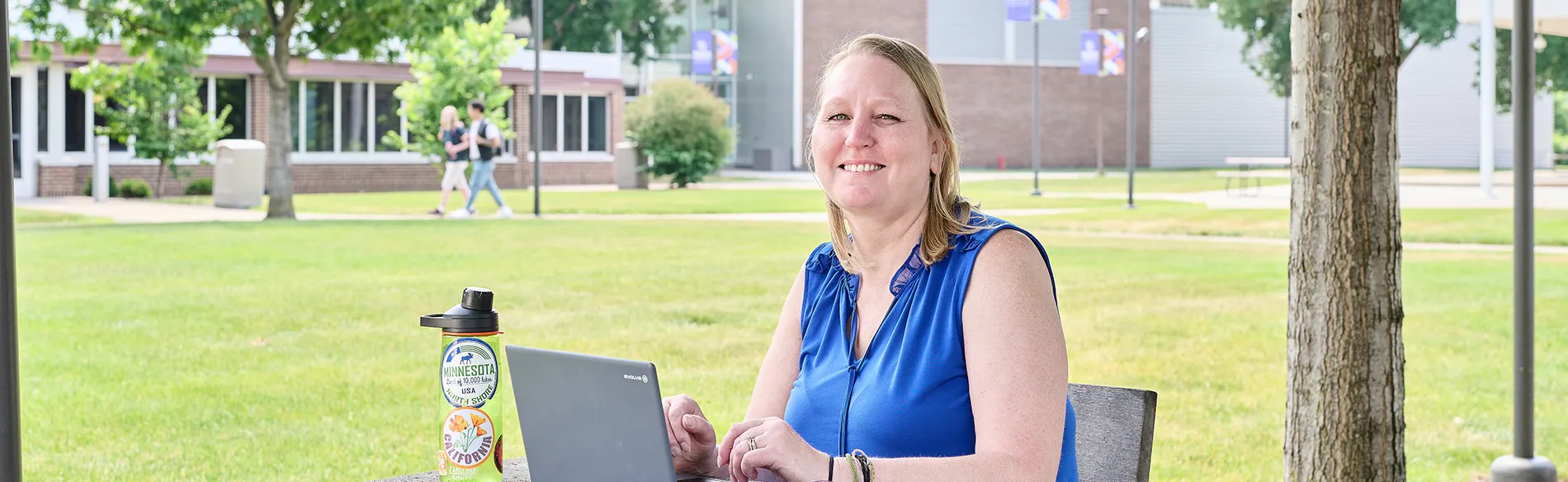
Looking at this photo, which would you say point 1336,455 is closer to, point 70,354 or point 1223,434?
point 1223,434

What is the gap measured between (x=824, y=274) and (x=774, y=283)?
992 centimetres

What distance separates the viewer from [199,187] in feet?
96.3

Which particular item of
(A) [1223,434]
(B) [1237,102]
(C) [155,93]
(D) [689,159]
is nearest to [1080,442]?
(A) [1223,434]

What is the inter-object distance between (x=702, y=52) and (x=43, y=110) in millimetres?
20798

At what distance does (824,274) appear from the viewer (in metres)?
2.68

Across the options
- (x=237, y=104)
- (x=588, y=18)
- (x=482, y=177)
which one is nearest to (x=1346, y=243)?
(x=482, y=177)

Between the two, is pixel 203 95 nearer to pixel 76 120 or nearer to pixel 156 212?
pixel 76 120

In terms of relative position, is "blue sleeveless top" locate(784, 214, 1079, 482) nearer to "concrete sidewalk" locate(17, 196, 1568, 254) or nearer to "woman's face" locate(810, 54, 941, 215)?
"woman's face" locate(810, 54, 941, 215)

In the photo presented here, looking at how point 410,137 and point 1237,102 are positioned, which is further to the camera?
point 1237,102

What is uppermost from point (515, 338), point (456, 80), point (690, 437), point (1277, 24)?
point (1277, 24)

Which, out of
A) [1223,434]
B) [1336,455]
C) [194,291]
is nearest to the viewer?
[1336,455]

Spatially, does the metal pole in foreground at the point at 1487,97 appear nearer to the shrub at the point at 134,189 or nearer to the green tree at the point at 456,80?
the green tree at the point at 456,80

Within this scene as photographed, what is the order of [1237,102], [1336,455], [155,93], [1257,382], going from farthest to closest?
[1237,102]
[155,93]
[1257,382]
[1336,455]

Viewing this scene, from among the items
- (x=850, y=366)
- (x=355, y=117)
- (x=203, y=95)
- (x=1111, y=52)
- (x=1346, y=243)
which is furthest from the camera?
(x=1111, y=52)
